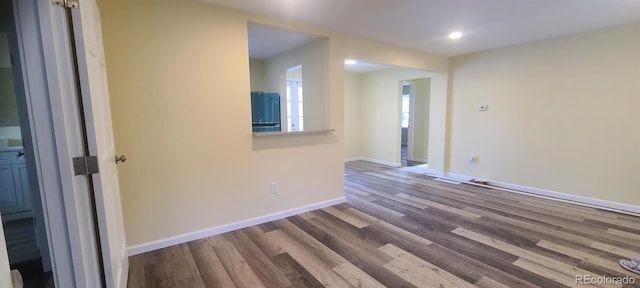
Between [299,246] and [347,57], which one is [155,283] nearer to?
[299,246]

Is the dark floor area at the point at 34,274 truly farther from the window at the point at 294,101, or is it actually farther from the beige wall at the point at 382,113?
the beige wall at the point at 382,113

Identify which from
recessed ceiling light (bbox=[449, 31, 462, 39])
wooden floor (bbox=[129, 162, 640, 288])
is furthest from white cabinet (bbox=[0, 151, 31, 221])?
recessed ceiling light (bbox=[449, 31, 462, 39])

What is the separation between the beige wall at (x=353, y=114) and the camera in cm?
656

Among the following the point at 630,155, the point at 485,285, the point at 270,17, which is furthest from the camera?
the point at 630,155

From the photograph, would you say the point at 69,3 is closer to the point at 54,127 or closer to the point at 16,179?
the point at 54,127

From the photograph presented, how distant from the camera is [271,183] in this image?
297cm

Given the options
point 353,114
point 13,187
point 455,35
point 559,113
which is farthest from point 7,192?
point 559,113

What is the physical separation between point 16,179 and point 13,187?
0.08m

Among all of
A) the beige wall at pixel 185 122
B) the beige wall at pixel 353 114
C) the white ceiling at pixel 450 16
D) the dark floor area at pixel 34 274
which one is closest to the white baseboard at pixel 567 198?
the white ceiling at pixel 450 16

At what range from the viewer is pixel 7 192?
2646 mm

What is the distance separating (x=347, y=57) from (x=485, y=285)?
270 cm

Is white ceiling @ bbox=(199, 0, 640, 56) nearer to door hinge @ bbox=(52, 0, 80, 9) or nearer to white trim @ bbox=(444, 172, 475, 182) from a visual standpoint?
door hinge @ bbox=(52, 0, 80, 9)

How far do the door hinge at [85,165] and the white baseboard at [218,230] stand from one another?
1.39 meters

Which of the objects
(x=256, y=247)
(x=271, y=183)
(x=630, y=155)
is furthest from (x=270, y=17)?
(x=630, y=155)
